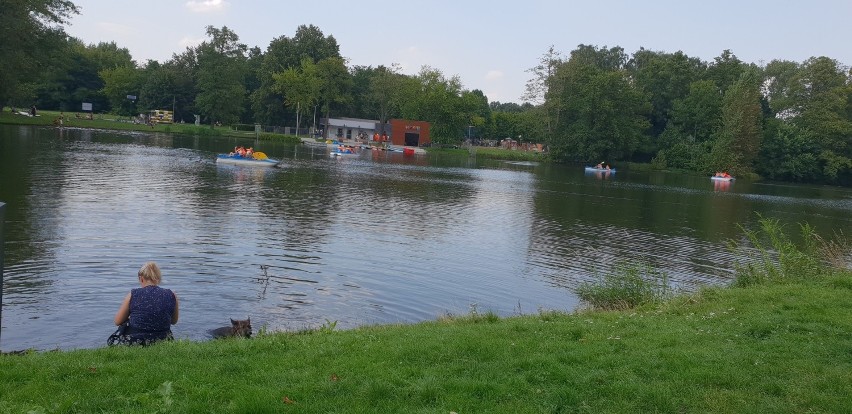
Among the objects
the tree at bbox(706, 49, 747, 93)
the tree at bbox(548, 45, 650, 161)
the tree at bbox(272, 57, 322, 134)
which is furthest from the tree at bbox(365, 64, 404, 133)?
the tree at bbox(706, 49, 747, 93)

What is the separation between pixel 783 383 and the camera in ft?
22.8

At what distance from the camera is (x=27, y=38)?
6225cm

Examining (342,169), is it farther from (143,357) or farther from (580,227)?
(143,357)

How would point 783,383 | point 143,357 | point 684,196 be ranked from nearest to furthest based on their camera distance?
point 783,383 < point 143,357 < point 684,196

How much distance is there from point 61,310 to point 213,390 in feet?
28.8

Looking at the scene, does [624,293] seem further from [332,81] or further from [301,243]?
[332,81]

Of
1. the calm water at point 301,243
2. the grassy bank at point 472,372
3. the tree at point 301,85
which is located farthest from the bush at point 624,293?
the tree at point 301,85

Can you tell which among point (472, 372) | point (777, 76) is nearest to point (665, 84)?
point (777, 76)

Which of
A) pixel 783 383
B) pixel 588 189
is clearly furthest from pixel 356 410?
pixel 588 189

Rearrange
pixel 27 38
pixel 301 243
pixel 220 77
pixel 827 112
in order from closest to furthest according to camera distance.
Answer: pixel 301 243 → pixel 27 38 → pixel 827 112 → pixel 220 77

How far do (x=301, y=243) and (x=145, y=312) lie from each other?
13.0 metres

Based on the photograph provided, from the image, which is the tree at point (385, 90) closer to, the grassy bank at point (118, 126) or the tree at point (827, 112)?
the grassy bank at point (118, 126)

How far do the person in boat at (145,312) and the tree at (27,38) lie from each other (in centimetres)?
5798

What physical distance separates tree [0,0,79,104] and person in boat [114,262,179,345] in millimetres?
57980
